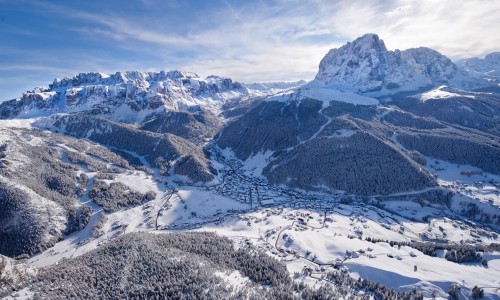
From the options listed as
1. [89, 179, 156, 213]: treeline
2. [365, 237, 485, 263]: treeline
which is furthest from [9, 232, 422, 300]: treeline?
[89, 179, 156, 213]: treeline

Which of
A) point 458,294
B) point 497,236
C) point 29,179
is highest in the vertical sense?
point 29,179

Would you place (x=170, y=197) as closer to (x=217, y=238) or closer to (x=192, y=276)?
(x=217, y=238)

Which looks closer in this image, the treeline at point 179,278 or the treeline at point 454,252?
the treeline at point 179,278

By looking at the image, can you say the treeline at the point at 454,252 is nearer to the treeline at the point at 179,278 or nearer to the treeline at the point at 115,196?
the treeline at the point at 179,278

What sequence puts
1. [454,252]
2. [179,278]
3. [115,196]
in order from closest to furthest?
[179,278]
[454,252]
[115,196]

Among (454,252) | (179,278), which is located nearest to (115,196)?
(179,278)

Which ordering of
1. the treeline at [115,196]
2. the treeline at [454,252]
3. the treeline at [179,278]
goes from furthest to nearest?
the treeline at [115,196] → the treeline at [454,252] → the treeline at [179,278]

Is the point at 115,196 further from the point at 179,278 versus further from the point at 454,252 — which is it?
the point at 454,252

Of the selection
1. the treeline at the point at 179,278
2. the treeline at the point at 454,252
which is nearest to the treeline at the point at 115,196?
the treeline at the point at 179,278

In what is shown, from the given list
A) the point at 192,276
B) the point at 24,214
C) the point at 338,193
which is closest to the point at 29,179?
the point at 24,214

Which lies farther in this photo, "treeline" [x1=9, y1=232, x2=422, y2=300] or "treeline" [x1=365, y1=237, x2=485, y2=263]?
"treeline" [x1=365, y1=237, x2=485, y2=263]

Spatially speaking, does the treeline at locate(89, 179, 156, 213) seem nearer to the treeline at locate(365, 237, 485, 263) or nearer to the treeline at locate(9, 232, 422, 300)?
the treeline at locate(9, 232, 422, 300)
